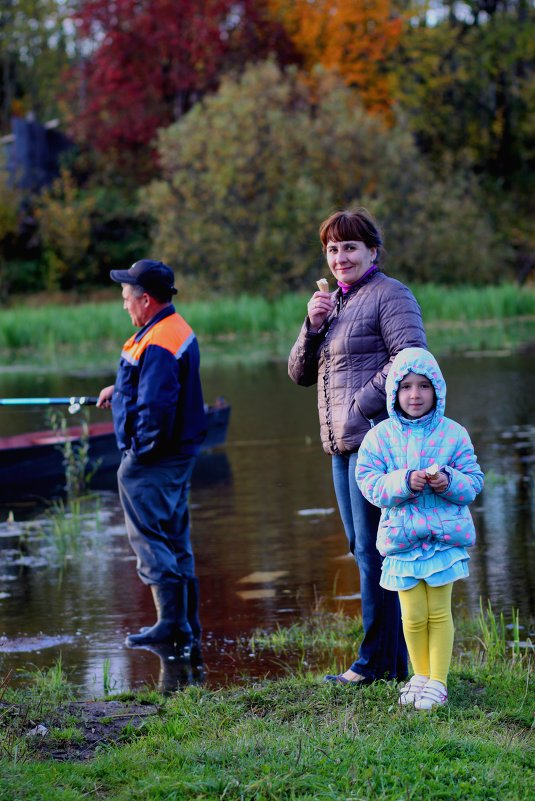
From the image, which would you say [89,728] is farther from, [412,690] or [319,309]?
[319,309]

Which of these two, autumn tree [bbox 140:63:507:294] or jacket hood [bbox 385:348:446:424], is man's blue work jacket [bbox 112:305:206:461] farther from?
autumn tree [bbox 140:63:507:294]

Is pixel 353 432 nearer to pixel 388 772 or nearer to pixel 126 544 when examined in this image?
pixel 388 772

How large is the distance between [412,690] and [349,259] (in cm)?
176

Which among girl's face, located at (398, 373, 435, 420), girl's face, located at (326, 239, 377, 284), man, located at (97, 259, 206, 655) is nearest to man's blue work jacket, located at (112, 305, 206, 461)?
man, located at (97, 259, 206, 655)

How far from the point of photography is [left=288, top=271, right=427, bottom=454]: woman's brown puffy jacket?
564 centimetres

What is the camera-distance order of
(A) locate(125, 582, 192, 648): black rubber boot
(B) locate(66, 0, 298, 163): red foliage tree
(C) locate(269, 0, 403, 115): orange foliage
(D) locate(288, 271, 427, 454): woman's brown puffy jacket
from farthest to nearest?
(C) locate(269, 0, 403, 115): orange foliage
(B) locate(66, 0, 298, 163): red foliage tree
(A) locate(125, 582, 192, 648): black rubber boot
(D) locate(288, 271, 427, 454): woman's brown puffy jacket

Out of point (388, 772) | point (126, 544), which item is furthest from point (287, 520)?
point (388, 772)

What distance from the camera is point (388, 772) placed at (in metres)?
4.27

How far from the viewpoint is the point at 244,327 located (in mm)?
29047

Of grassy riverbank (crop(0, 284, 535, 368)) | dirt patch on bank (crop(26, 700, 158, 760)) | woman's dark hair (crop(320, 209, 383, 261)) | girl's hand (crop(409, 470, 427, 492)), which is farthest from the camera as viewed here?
grassy riverbank (crop(0, 284, 535, 368))

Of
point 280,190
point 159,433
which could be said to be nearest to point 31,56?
point 280,190

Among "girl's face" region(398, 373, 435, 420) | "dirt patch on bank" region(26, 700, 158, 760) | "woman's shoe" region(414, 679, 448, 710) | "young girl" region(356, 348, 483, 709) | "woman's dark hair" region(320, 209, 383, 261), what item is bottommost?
"dirt patch on bank" region(26, 700, 158, 760)

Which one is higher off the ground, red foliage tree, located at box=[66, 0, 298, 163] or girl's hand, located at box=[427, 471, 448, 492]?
red foliage tree, located at box=[66, 0, 298, 163]

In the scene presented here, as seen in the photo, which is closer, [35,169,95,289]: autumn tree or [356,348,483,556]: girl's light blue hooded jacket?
[356,348,483,556]: girl's light blue hooded jacket
